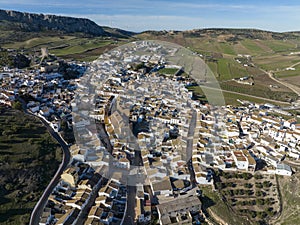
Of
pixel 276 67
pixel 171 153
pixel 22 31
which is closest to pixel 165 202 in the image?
pixel 171 153

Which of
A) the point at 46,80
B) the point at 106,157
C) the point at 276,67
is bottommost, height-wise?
the point at 106,157

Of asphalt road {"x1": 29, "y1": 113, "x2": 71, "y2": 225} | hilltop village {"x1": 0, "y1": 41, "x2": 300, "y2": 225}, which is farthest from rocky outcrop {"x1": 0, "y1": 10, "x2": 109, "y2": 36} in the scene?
asphalt road {"x1": 29, "y1": 113, "x2": 71, "y2": 225}

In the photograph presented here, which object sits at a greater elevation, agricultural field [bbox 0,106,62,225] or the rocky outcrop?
the rocky outcrop

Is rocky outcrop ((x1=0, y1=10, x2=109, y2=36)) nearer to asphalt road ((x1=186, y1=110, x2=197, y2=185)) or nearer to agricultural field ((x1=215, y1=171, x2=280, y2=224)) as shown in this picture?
asphalt road ((x1=186, y1=110, x2=197, y2=185))

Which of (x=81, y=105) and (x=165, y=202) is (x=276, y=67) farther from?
(x=165, y=202)

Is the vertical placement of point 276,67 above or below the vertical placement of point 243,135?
above

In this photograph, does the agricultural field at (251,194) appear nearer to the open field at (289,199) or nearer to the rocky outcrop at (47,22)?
the open field at (289,199)

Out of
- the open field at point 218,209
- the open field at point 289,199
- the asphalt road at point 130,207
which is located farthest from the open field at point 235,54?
the asphalt road at point 130,207
